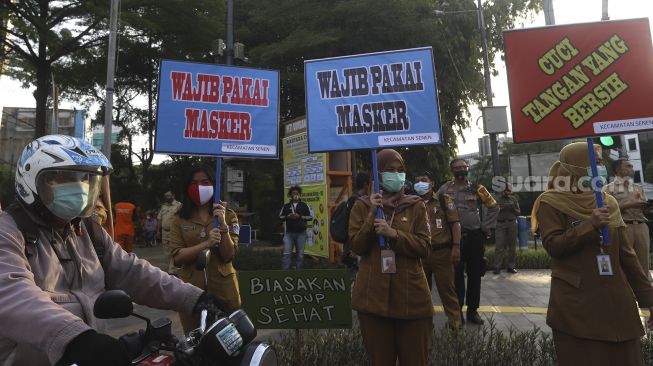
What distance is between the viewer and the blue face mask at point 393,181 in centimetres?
330

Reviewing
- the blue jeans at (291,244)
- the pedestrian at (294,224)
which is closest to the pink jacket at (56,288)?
the pedestrian at (294,224)

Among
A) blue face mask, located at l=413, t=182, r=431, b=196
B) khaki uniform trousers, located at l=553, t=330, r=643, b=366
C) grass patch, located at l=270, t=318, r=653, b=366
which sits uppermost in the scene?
blue face mask, located at l=413, t=182, r=431, b=196

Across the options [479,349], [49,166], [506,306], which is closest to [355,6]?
[506,306]

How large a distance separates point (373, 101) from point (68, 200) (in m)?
2.63

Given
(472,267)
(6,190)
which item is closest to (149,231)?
(6,190)

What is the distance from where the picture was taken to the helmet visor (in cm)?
168

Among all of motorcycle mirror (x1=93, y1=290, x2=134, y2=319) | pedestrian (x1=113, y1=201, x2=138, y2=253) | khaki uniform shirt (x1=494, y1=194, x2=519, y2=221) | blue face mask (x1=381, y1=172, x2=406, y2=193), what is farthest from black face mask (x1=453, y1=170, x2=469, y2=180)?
pedestrian (x1=113, y1=201, x2=138, y2=253)

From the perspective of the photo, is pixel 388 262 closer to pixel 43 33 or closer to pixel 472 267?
pixel 472 267

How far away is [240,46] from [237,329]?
11852 mm

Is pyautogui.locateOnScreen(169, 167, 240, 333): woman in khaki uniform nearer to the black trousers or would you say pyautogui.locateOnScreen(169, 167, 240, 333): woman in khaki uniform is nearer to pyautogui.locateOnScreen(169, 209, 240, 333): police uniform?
pyautogui.locateOnScreen(169, 209, 240, 333): police uniform

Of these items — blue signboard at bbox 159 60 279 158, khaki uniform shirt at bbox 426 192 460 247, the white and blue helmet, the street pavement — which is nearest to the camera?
the white and blue helmet

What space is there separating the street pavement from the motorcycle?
362 centimetres

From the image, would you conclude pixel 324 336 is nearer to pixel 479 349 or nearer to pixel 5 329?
pixel 479 349

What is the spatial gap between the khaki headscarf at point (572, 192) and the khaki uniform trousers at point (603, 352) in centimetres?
68
